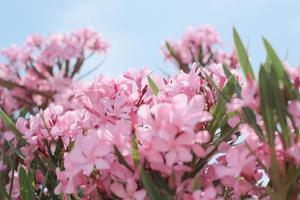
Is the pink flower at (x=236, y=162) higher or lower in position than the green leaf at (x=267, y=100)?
lower

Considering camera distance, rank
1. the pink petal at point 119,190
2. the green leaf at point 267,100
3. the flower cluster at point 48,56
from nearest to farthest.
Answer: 1. the green leaf at point 267,100
2. the pink petal at point 119,190
3. the flower cluster at point 48,56

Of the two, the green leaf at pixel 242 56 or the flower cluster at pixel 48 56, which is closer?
the green leaf at pixel 242 56

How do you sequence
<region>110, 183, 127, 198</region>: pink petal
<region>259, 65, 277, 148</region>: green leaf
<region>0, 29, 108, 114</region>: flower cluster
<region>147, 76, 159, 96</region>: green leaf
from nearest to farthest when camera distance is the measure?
<region>259, 65, 277, 148</region>: green leaf
<region>110, 183, 127, 198</region>: pink petal
<region>147, 76, 159, 96</region>: green leaf
<region>0, 29, 108, 114</region>: flower cluster

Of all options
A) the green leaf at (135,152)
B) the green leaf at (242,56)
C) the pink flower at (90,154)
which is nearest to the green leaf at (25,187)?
the pink flower at (90,154)

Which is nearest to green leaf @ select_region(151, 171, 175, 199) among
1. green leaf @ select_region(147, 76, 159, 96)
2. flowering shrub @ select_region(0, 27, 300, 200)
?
flowering shrub @ select_region(0, 27, 300, 200)

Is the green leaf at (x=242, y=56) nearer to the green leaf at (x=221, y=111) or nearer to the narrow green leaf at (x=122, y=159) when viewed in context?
the green leaf at (x=221, y=111)

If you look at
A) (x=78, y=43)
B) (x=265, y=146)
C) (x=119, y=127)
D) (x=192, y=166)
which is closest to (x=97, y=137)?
(x=119, y=127)

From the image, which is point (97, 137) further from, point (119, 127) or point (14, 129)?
point (14, 129)

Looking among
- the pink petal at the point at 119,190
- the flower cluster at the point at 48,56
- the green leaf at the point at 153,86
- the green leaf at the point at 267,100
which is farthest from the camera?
the flower cluster at the point at 48,56

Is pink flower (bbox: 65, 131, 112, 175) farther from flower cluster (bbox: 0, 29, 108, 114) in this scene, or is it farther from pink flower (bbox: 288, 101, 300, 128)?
flower cluster (bbox: 0, 29, 108, 114)
